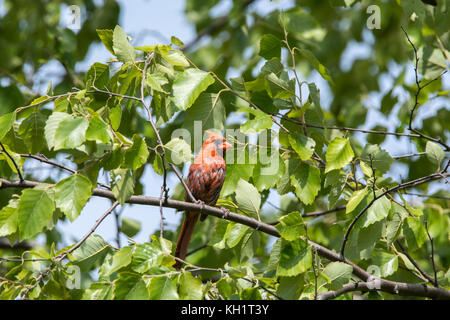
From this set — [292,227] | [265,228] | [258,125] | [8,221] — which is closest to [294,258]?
[292,227]

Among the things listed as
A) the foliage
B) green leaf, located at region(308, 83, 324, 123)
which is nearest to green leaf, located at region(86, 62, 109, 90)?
the foliage

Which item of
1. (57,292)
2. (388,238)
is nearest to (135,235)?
(57,292)

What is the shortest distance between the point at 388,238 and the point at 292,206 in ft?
4.68

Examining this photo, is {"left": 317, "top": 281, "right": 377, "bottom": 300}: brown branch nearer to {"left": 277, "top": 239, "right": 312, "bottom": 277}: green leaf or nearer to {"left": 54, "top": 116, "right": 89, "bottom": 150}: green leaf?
{"left": 277, "top": 239, "right": 312, "bottom": 277}: green leaf

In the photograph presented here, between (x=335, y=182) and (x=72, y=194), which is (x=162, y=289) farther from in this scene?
(x=335, y=182)

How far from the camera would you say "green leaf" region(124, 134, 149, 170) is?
2.72m

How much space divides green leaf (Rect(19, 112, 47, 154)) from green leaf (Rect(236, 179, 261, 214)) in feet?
4.33

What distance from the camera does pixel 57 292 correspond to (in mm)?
2883

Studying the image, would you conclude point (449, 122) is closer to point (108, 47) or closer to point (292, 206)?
point (292, 206)

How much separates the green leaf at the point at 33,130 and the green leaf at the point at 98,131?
1.00m

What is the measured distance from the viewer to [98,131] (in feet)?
8.48

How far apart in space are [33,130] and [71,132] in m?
1.09

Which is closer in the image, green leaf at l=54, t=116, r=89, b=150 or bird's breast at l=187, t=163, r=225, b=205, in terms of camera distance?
green leaf at l=54, t=116, r=89, b=150

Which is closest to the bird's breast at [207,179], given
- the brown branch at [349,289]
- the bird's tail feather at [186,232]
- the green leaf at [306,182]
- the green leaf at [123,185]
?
the bird's tail feather at [186,232]
